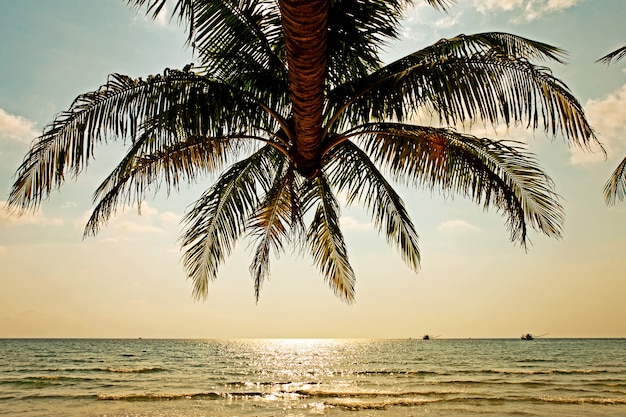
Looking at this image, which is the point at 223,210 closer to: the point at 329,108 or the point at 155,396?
the point at 329,108

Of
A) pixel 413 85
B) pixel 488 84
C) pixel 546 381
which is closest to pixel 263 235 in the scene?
pixel 413 85

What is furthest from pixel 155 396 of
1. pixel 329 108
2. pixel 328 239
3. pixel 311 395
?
pixel 329 108

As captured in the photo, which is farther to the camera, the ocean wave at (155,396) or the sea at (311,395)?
the ocean wave at (155,396)

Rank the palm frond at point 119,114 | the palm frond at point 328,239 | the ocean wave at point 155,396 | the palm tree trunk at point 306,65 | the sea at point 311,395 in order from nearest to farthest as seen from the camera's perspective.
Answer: the palm tree trunk at point 306,65 < the palm frond at point 119,114 < the palm frond at point 328,239 < the sea at point 311,395 < the ocean wave at point 155,396

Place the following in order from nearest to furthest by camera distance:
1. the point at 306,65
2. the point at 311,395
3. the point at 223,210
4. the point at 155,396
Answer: the point at 306,65 < the point at 223,210 < the point at 155,396 < the point at 311,395

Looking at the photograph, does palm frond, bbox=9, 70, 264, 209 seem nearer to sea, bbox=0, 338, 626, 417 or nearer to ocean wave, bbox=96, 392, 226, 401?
sea, bbox=0, 338, 626, 417

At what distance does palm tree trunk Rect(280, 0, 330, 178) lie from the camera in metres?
2.95

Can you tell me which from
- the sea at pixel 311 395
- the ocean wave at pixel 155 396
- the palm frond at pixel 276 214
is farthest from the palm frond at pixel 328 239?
the ocean wave at pixel 155 396

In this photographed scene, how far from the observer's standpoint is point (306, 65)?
3619 mm

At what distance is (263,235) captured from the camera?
8.22 m

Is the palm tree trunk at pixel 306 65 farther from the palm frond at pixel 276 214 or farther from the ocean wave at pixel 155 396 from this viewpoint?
the ocean wave at pixel 155 396

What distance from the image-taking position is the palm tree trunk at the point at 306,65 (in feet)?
9.67

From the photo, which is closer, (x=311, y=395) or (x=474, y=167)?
(x=474, y=167)

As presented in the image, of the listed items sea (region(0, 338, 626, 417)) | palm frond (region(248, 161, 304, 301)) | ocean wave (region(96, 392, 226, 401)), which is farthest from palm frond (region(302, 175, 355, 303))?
ocean wave (region(96, 392, 226, 401))
